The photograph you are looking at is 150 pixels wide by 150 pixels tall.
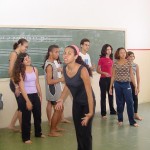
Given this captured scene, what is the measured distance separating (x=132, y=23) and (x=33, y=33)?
293cm

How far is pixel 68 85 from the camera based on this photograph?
11.1 ft

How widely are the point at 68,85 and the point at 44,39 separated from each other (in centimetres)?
275

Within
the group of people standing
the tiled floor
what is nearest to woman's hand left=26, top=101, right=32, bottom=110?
the group of people standing

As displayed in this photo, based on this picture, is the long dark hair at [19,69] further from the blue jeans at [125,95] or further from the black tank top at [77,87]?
the blue jeans at [125,95]

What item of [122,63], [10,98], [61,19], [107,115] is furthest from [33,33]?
[107,115]

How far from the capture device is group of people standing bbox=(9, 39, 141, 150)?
3326mm

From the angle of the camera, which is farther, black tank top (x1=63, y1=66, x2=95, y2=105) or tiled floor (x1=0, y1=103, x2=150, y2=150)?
tiled floor (x1=0, y1=103, x2=150, y2=150)

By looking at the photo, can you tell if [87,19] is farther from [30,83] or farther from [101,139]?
[101,139]

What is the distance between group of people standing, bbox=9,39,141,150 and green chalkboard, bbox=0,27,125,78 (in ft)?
1.46

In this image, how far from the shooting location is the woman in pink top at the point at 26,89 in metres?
4.36

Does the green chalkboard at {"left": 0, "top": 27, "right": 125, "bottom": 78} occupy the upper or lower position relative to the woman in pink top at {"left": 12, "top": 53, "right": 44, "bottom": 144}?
upper

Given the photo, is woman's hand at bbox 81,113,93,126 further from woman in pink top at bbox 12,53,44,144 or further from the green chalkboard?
the green chalkboard

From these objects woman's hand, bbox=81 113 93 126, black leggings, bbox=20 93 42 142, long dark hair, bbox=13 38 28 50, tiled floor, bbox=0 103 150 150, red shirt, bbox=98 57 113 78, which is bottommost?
tiled floor, bbox=0 103 150 150

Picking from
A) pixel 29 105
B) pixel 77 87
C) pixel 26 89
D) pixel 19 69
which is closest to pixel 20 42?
pixel 19 69
